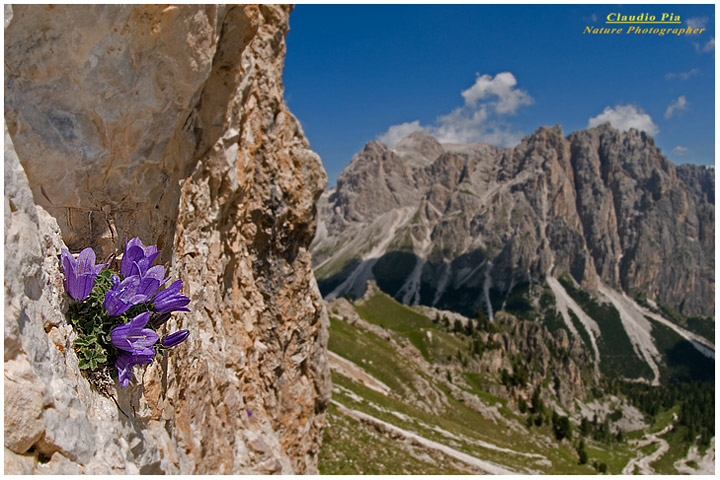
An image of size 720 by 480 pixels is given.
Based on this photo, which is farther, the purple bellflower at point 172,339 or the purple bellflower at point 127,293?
the purple bellflower at point 172,339

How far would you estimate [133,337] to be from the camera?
194 inches

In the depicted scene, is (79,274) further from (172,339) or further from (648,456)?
(648,456)

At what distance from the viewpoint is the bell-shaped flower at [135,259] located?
522 cm

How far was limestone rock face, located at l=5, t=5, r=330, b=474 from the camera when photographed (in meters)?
4.05

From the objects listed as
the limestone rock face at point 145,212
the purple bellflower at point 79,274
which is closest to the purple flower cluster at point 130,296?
the purple bellflower at point 79,274

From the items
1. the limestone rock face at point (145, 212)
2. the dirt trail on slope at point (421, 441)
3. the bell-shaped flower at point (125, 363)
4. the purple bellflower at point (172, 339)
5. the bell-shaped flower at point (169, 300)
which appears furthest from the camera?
the dirt trail on slope at point (421, 441)

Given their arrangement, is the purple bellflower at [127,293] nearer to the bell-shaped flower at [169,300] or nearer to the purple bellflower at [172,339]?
the bell-shaped flower at [169,300]

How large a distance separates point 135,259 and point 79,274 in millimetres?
705

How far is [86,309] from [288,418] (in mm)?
11872

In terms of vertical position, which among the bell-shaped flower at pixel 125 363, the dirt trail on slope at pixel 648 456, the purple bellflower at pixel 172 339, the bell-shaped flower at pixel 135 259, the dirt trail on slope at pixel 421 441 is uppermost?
the bell-shaped flower at pixel 135 259

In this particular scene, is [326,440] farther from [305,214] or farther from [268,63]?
[268,63]

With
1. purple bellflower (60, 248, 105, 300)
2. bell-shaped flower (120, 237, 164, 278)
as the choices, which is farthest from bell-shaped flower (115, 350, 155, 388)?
bell-shaped flower (120, 237, 164, 278)

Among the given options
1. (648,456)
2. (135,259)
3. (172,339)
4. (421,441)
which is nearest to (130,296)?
(135,259)

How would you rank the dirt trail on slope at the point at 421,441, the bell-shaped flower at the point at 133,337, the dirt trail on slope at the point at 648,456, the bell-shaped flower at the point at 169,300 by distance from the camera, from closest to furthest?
the bell-shaped flower at the point at 133,337 < the bell-shaped flower at the point at 169,300 < the dirt trail on slope at the point at 421,441 < the dirt trail on slope at the point at 648,456
